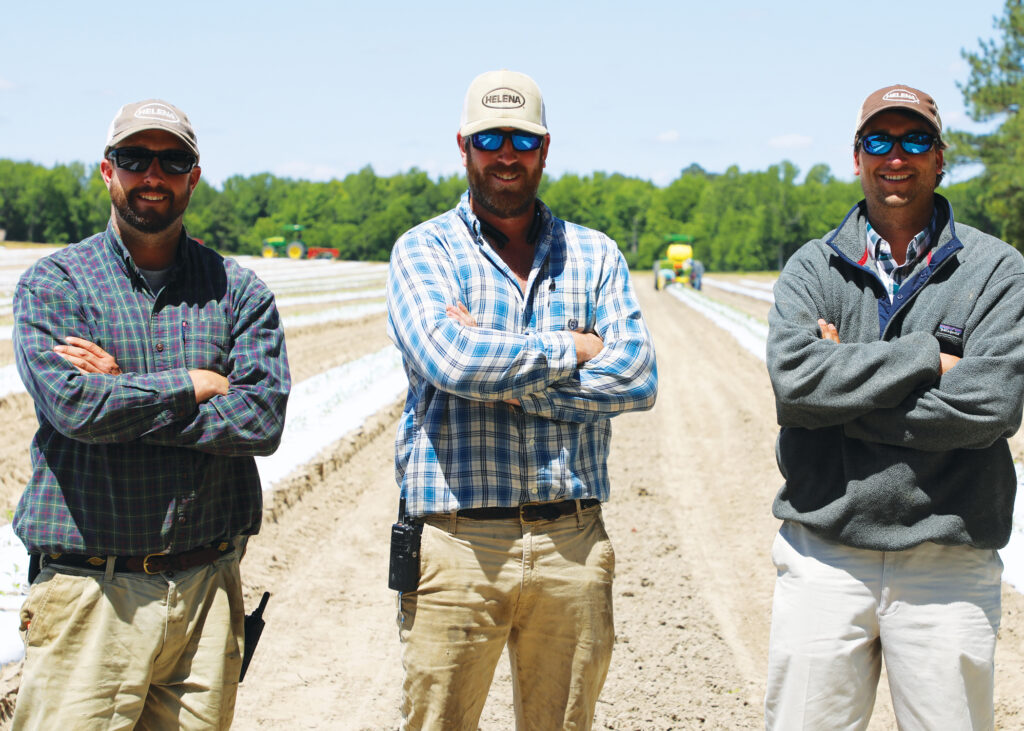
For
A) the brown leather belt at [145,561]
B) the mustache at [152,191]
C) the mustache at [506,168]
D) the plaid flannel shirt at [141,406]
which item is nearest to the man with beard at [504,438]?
the mustache at [506,168]

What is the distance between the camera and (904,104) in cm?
296

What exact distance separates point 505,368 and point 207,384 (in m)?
0.89

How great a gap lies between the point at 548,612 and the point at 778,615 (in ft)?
2.28

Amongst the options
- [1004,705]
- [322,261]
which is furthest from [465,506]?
[322,261]

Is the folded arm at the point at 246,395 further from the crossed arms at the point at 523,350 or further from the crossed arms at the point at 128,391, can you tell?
the crossed arms at the point at 523,350

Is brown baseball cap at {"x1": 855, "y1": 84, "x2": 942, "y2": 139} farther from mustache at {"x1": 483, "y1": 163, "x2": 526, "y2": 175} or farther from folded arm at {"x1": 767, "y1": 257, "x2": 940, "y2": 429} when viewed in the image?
mustache at {"x1": 483, "y1": 163, "x2": 526, "y2": 175}

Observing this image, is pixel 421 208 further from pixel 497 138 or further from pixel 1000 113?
pixel 497 138

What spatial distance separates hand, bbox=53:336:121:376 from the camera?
2.81 m

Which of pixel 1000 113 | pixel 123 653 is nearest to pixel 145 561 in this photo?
pixel 123 653

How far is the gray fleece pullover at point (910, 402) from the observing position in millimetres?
2768

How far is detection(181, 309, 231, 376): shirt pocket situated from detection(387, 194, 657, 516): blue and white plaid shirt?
1.73ft

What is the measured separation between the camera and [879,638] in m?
2.94

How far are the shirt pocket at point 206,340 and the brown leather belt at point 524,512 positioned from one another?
885 mm

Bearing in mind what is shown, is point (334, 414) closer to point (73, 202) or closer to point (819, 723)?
point (819, 723)
